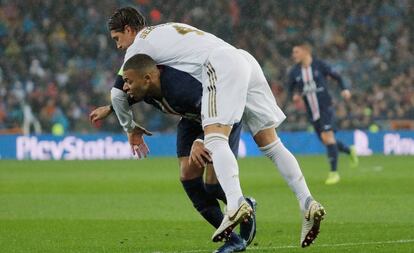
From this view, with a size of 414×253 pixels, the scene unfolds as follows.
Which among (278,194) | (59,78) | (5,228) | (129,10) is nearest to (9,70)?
(59,78)

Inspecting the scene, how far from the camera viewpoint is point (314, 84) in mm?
18000

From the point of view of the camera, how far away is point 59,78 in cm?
3002

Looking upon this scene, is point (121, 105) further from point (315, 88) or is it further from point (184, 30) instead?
point (315, 88)

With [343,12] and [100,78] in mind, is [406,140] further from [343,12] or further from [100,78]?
[100,78]

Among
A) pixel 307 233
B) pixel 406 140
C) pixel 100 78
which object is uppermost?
pixel 307 233

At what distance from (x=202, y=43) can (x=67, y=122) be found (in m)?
21.7

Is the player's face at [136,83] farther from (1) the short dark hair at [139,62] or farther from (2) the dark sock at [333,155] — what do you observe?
(2) the dark sock at [333,155]

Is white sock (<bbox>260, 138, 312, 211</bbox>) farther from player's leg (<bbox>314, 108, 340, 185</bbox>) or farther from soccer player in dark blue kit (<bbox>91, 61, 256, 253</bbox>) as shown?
player's leg (<bbox>314, 108, 340, 185</bbox>)

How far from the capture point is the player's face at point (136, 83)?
25.1 ft

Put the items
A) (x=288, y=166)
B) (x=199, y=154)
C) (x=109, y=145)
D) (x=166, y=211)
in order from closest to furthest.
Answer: (x=199, y=154), (x=288, y=166), (x=166, y=211), (x=109, y=145)

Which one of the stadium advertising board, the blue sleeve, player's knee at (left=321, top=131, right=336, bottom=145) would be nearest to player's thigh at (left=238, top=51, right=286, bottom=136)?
player's knee at (left=321, top=131, right=336, bottom=145)

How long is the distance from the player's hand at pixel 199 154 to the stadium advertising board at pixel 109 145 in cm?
2090

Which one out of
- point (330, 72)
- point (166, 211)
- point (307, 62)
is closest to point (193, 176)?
point (166, 211)

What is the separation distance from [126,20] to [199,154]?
1401 mm
